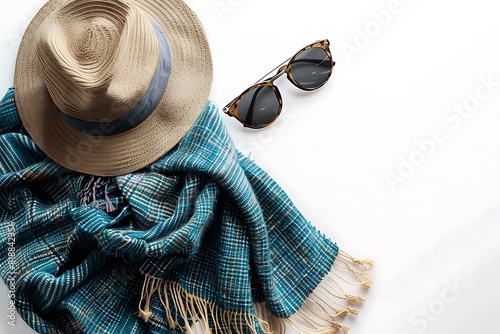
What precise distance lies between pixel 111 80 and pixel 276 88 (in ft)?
1.06

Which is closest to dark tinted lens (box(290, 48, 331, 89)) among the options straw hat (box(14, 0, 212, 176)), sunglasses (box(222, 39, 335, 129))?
sunglasses (box(222, 39, 335, 129))

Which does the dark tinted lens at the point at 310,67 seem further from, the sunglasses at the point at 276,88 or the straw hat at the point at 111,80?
the straw hat at the point at 111,80

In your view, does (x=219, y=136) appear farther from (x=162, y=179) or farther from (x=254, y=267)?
(x=254, y=267)

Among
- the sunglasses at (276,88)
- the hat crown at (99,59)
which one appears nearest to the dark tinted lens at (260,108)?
the sunglasses at (276,88)

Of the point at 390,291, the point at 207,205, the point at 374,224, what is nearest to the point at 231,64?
the point at 207,205

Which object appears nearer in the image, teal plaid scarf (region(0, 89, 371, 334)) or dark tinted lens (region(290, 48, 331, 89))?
teal plaid scarf (region(0, 89, 371, 334))

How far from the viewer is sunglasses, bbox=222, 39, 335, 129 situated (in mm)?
964

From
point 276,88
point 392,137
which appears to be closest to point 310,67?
point 276,88

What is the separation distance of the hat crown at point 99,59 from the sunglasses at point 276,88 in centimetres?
21

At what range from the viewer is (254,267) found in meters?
0.90

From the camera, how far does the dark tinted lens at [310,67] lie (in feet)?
3.18

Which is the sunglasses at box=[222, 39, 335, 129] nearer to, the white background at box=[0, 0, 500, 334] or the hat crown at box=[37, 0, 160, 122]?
the white background at box=[0, 0, 500, 334]

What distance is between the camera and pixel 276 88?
3.16 ft

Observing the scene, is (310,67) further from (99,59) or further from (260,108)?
(99,59)
